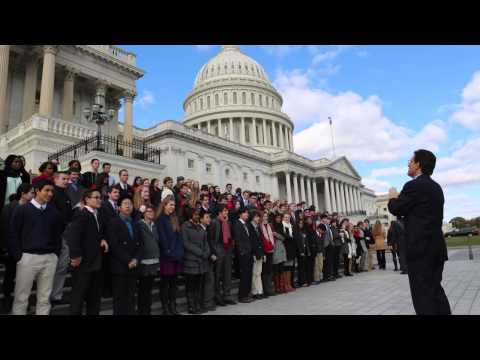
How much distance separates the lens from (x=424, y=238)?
4.23m

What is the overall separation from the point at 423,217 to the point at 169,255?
4.57m

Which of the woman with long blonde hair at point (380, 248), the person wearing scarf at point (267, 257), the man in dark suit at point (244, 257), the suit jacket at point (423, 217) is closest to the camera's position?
the suit jacket at point (423, 217)

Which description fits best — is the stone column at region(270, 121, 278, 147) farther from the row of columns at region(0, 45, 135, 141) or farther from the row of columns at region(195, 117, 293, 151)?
the row of columns at region(0, 45, 135, 141)

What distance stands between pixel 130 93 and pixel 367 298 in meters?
29.3

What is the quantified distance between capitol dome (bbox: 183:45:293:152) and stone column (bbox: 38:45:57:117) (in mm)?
46559

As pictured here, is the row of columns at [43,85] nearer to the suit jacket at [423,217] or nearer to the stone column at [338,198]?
the suit jacket at [423,217]

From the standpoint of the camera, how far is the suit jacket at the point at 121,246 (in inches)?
226

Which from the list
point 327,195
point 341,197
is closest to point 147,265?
point 327,195

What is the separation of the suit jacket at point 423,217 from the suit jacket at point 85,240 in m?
4.50

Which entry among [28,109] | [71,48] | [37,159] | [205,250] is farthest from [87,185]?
[71,48]

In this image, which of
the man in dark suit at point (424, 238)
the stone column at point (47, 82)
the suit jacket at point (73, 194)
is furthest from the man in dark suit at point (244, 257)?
the stone column at point (47, 82)

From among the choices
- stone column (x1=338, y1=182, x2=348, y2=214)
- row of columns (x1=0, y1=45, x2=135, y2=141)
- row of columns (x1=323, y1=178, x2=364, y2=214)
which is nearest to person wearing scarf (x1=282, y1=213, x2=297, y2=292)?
row of columns (x1=0, y1=45, x2=135, y2=141)
